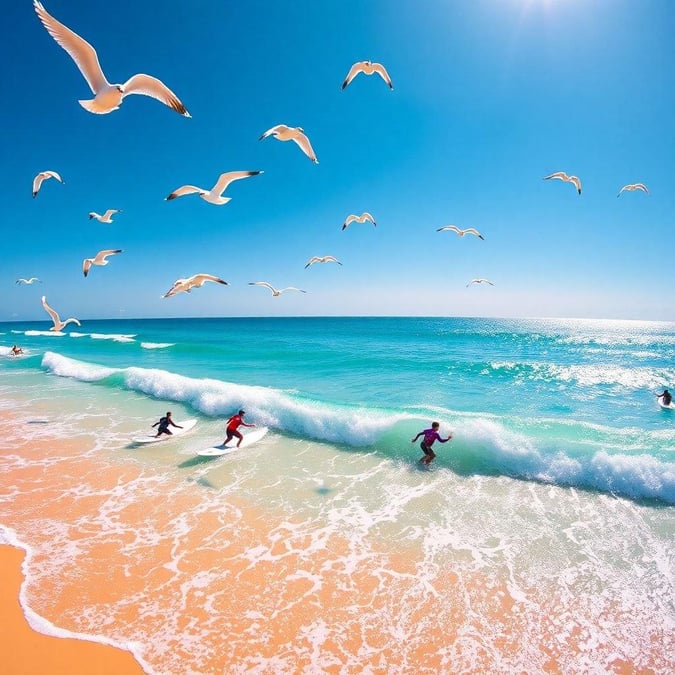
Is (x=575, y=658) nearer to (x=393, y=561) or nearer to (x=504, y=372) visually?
(x=393, y=561)

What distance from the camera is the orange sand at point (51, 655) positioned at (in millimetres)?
4230

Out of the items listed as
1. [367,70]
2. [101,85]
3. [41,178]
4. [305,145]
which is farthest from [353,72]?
[41,178]

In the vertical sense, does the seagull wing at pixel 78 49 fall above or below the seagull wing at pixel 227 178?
above

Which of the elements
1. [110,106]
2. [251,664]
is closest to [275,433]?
[251,664]

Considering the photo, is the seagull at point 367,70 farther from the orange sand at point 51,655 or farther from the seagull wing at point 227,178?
the orange sand at point 51,655

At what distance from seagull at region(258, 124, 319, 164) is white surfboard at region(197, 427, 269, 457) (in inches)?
330

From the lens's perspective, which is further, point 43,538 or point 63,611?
point 43,538

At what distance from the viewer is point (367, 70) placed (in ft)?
34.3

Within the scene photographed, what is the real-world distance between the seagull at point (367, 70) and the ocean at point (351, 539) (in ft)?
32.7

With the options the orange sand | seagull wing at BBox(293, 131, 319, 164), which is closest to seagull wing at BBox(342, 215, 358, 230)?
seagull wing at BBox(293, 131, 319, 164)

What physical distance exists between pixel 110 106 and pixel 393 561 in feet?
30.9

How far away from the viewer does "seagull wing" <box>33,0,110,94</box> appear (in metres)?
5.77

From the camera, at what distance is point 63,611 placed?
A: 5145 millimetres

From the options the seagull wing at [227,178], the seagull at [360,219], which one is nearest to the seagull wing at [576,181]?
the seagull at [360,219]
